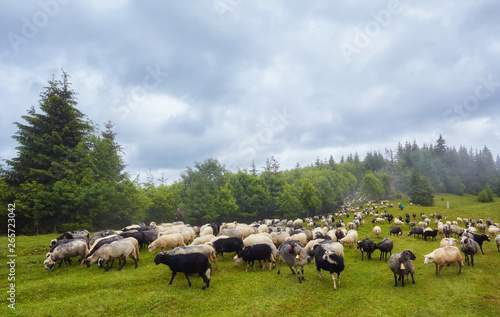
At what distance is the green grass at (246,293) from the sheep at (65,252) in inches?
21.0

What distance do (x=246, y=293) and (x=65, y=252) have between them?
1131 cm

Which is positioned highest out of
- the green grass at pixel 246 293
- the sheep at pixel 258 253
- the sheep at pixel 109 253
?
the sheep at pixel 109 253

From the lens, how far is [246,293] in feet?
34.8

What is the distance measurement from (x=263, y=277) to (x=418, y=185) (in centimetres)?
7881

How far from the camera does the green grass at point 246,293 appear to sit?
904cm

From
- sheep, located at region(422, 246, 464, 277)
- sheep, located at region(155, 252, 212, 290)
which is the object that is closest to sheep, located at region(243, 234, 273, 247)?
sheep, located at region(155, 252, 212, 290)

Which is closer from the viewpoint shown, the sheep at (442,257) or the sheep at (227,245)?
the sheep at (442,257)

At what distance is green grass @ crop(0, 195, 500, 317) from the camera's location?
29.7ft

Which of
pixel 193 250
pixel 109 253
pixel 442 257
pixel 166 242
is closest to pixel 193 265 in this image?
pixel 193 250

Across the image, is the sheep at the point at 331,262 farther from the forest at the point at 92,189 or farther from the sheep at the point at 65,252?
the forest at the point at 92,189

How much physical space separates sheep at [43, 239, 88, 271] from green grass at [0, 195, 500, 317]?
0.53 m

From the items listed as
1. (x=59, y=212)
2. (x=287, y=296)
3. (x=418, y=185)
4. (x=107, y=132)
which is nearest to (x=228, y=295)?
(x=287, y=296)

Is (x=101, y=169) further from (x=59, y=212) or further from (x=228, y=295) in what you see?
(x=228, y=295)

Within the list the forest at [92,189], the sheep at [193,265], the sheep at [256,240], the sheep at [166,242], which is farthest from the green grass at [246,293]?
the forest at [92,189]
